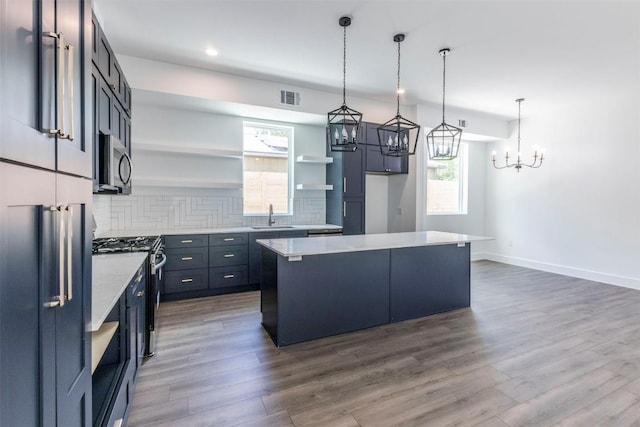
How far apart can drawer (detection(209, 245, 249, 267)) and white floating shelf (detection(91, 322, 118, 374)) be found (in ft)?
8.29

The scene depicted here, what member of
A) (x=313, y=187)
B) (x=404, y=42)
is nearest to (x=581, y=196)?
(x=404, y=42)

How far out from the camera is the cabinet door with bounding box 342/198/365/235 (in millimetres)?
5148

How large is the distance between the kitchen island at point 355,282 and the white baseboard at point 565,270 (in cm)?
310

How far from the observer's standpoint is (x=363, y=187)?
208 inches

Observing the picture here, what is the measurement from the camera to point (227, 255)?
4312 mm

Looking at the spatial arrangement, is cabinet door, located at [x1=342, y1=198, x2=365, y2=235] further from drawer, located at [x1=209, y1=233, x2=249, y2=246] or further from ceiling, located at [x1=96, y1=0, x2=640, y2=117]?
ceiling, located at [x1=96, y1=0, x2=640, y2=117]

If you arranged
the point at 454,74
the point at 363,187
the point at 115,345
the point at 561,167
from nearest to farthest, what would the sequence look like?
the point at 115,345, the point at 454,74, the point at 363,187, the point at 561,167

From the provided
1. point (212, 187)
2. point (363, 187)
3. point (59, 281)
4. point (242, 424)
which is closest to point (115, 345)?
point (242, 424)

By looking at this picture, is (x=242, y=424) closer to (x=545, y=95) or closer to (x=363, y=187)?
(x=363, y=187)

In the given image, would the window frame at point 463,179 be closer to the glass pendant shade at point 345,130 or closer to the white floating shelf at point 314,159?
the white floating shelf at point 314,159

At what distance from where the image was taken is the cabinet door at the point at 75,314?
2.76 feet

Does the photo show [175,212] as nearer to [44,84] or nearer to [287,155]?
[287,155]

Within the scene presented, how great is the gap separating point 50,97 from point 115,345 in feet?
5.05

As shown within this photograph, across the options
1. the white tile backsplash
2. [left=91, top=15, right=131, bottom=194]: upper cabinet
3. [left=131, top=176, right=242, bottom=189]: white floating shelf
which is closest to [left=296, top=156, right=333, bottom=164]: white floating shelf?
the white tile backsplash
